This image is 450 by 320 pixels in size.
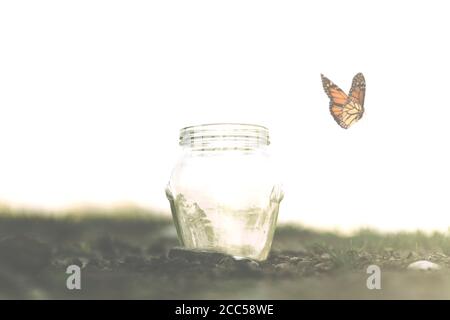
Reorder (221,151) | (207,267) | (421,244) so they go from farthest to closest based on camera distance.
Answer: (421,244) < (221,151) < (207,267)

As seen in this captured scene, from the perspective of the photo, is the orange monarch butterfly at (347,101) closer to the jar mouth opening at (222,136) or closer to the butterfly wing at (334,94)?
the butterfly wing at (334,94)

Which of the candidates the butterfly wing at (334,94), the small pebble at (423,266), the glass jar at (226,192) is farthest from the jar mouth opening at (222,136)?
the small pebble at (423,266)

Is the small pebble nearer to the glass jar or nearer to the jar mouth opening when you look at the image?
the glass jar

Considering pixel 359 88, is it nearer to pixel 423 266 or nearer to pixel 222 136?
pixel 222 136

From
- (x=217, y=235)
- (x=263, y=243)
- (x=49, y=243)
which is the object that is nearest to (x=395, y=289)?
(x=263, y=243)

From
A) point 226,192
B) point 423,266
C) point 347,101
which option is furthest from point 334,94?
point 423,266

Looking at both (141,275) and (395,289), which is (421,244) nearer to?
(395,289)
